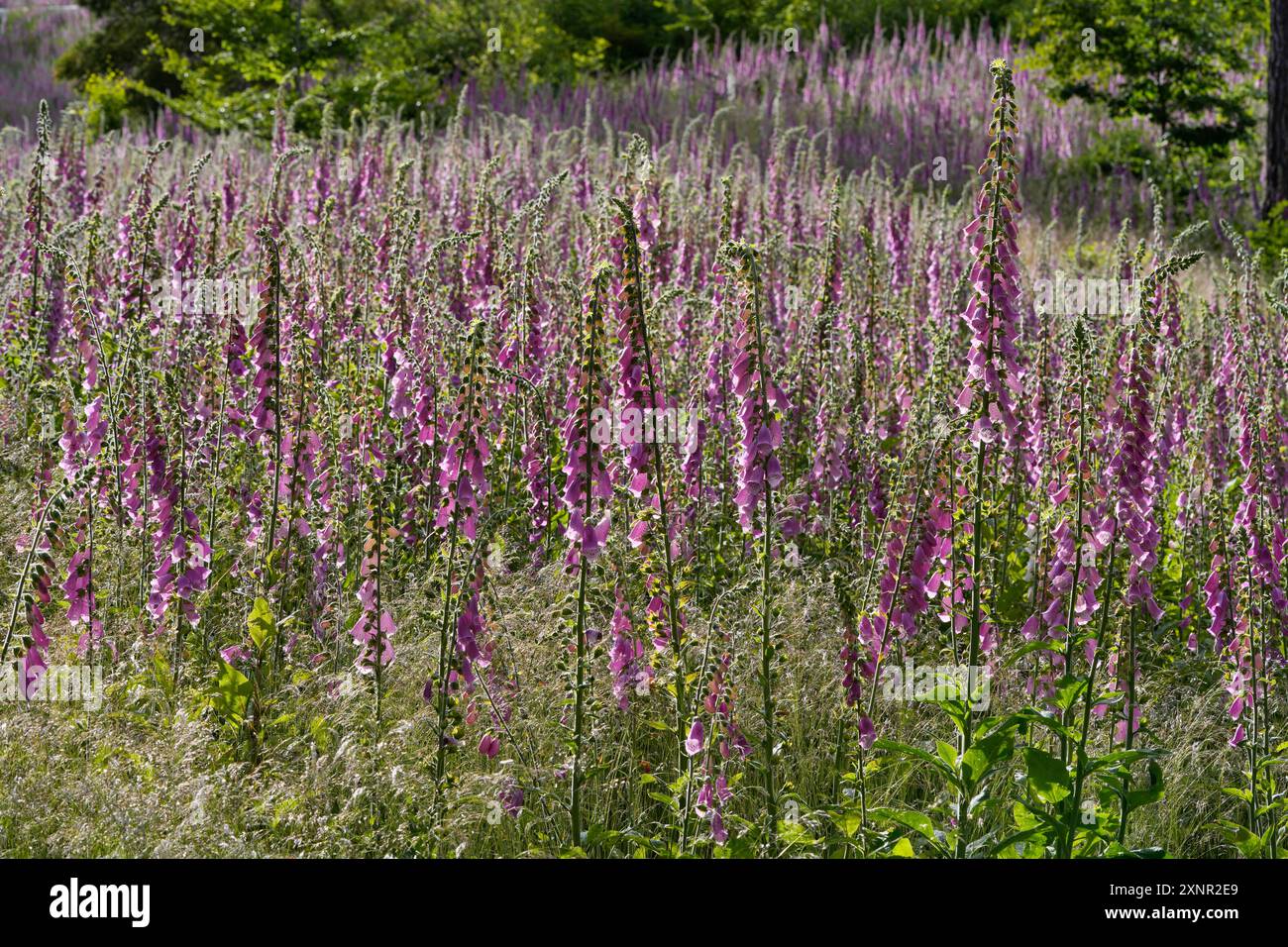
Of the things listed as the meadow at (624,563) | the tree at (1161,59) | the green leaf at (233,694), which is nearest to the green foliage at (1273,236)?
the tree at (1161,59)

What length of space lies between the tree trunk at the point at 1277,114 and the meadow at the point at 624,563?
5.67 meters

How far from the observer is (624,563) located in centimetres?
387

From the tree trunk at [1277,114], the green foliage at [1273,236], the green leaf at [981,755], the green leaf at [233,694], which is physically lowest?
the green leaf at [233,694]

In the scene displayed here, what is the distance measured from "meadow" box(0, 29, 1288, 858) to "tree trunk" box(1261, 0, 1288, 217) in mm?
5665

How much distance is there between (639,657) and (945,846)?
1288 mm

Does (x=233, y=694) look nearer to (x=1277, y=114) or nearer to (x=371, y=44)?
(x=1277, y=114)

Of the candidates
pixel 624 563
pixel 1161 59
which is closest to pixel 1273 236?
pixel 1161 59

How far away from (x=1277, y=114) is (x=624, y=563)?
10.5 metres

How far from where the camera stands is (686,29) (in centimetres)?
2486

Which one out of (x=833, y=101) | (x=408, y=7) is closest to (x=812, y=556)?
(x=833, y=101)

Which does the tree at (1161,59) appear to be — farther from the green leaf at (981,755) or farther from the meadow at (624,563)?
the green leaf at (981,755)

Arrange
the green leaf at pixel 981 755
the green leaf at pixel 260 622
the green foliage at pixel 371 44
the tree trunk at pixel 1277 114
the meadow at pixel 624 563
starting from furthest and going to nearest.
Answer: the green foliage at pixel 371 44
the tree trunk at pixel 1277 114
the green leaf at pixel 260 622
the meadow at pixel 624 563
the green leaf at pixel 981 755

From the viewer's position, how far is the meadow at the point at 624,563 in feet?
11.9

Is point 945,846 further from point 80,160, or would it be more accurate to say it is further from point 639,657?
point 80,160
